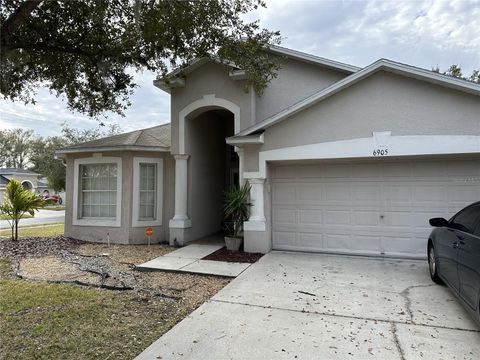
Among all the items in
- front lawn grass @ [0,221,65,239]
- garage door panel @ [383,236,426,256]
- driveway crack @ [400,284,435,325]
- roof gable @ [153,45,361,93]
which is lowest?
driveway crack @ [400,284,435,325]

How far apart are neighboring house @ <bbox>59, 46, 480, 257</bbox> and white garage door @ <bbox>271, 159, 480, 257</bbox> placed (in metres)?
0.03

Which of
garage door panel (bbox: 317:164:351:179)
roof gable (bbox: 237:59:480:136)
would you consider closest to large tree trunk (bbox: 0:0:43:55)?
roof gable (bbox: 237:59:480:136)

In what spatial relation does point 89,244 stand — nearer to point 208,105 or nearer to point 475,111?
point 208,105

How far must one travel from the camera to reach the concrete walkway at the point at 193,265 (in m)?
6.93

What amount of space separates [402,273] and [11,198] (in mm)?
12162

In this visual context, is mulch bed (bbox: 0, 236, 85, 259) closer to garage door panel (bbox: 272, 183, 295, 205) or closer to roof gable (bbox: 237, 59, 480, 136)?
garage door panel (bbox: 272, 183, 295, 205)

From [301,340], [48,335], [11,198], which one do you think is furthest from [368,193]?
[11,198]

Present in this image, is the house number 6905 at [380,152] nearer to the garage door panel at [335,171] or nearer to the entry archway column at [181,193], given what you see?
the garage door panel at [335,171]

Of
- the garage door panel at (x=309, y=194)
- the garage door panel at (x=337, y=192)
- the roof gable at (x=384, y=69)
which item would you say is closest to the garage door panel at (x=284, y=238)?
the garage door panel at (x=309, y=194)

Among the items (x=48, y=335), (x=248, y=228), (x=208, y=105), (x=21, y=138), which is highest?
(x=21, y=138)

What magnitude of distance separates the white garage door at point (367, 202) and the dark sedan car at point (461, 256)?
172cm

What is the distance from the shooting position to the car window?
15.1ft

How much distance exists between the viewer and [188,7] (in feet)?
20.6

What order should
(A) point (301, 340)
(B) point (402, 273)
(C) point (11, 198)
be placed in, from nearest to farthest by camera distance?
(A) point (301, 340)
(B) point (402, 273)
(C) point (11, 198)
